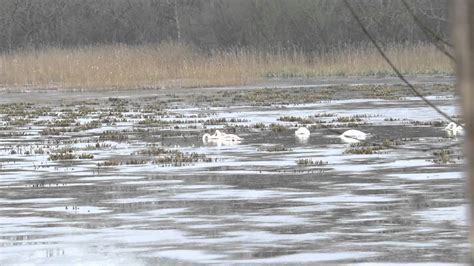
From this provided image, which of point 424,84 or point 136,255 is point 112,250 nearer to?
point 136,255

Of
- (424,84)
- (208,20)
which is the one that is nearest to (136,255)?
(424,84)

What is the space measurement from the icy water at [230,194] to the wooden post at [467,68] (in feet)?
7.81

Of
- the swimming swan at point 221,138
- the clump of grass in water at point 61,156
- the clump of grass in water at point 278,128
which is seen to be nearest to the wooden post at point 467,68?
the clump of grass in water at point 61,156

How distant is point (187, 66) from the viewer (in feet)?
169

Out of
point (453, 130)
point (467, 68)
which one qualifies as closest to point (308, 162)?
point (453, 130)

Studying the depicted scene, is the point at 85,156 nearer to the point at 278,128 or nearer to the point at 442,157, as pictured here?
the point at 442,157

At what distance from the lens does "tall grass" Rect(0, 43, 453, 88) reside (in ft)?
161

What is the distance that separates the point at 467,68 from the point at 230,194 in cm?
1131

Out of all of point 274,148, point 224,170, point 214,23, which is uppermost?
point 214,23

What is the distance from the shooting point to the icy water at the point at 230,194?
9805 mm

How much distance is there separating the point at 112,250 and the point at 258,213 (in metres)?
2.55

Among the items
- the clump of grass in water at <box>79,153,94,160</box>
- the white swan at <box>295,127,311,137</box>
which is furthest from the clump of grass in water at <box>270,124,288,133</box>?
the clump of grass in water at <box>79,153,94,160</box>

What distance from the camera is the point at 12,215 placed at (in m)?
12.6

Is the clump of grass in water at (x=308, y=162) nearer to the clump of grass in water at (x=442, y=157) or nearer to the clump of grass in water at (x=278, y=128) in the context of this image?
the clump of grass in water at (x=442, y=157)
